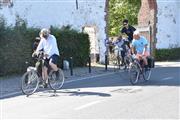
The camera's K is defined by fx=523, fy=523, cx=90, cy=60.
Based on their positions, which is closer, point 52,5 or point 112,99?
point 112,99

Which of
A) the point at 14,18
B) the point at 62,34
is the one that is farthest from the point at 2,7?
the point at 62,34

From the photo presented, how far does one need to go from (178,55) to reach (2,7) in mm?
14546

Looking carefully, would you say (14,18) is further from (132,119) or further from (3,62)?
(132,119)

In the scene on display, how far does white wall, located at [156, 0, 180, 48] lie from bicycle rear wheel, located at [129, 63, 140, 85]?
1940 centimetres

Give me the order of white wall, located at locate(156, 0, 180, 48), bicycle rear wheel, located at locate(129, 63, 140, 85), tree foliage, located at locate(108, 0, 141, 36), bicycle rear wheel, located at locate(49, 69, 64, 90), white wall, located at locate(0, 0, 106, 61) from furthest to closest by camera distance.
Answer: tree foliage, located at locate(108, 0, 141, 36)
white wall, located at locate(156, 0, 180, 48)
white wall, located at locate(0, 0, 106, 61)
bicycle rear wheel, located at locate(129, 63, 140, 85)
bicycle rear wheel, located at locate(49, 69, 64, 90)

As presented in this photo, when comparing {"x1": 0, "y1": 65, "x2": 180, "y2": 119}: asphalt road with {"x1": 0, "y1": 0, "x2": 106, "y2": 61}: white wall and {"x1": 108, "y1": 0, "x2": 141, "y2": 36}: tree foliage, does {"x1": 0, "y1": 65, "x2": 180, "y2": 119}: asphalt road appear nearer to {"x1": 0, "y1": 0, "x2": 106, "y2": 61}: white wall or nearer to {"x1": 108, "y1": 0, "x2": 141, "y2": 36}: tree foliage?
{"x1": 0, "y1": 0, "x2": 106, "y2": 61}: white wall

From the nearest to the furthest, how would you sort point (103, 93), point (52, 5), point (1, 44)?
point (103, 93) → point (1, 44) → point (52, 5)

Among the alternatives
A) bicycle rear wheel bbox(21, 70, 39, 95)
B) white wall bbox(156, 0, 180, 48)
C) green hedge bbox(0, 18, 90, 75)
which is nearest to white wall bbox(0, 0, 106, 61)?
green hedge bbox(0, 18, 90, 75)

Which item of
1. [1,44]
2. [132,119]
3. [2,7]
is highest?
[2,7]

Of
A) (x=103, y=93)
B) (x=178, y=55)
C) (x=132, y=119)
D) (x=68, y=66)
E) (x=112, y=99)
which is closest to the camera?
(x=132, y=119)

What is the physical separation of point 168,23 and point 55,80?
875 inches

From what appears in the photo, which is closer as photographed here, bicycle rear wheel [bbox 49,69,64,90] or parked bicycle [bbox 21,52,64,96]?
parked bicycle [bbox 21,52,64,96]

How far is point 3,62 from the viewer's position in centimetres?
2044

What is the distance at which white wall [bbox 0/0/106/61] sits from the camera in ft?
84.9
